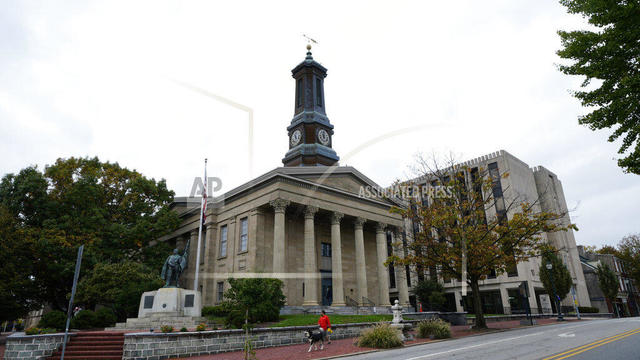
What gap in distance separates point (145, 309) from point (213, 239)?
14.9 metres

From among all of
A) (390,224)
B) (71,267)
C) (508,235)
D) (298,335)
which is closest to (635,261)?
(390,224)

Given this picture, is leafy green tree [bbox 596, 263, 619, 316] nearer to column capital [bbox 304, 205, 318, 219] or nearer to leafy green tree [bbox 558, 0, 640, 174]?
column capital [bbox 304, 205, 318, 219]

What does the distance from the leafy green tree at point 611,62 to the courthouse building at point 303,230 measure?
2231 centimetres

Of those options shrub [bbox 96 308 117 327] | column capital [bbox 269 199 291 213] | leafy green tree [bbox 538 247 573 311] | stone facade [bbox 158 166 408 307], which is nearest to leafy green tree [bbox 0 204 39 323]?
shrub [bbox 96 308 117 327]

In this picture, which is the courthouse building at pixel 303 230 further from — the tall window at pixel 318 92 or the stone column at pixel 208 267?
the tall window at pixel 318 92

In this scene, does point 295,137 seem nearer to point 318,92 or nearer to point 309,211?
point 318,92

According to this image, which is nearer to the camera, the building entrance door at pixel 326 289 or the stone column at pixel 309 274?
the stone column at pixel 309 274

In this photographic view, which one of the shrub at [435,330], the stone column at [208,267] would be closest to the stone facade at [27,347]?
the shrub at [435,330]

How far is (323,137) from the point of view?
4244cm

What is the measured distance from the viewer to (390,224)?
3900cm

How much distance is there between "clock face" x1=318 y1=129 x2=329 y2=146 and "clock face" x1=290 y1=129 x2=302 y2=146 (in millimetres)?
2248

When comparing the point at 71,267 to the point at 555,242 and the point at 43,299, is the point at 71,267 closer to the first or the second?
the point at 43,299

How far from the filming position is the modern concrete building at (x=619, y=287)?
5792cm

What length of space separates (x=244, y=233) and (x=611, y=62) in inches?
1146
